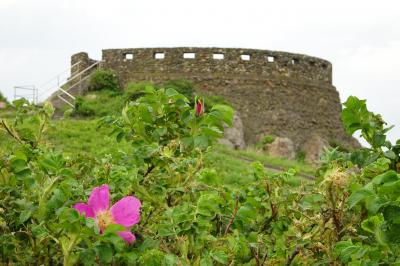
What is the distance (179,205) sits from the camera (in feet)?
5.90

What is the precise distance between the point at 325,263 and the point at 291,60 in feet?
72.5

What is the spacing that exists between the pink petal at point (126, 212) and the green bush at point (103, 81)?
2102 centimetres

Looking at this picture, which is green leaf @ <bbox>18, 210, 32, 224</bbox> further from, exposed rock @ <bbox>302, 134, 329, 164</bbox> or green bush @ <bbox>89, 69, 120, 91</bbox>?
green bush @ <bbox>89, 69, 120, 91</bbox>

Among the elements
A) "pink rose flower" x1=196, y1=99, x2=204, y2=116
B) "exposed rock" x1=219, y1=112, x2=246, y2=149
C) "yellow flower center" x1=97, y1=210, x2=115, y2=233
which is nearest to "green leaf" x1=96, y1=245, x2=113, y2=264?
"yellow flower center" x1=97, y1=210, x2=115, y2=233

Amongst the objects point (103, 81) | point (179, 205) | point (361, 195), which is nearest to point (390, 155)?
point (361, 195)

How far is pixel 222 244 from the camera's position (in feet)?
5.72

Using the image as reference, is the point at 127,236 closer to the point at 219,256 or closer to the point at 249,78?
the point at 219,256

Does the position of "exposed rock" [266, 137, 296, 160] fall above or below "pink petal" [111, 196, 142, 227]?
below

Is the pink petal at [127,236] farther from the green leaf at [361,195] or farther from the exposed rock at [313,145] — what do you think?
the exposed rock at [313,145]

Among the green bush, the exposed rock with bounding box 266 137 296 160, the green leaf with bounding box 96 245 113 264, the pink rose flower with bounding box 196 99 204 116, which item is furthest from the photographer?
the green bush

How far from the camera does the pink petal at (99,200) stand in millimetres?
A: 1514

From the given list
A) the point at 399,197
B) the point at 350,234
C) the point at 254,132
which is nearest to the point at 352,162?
the point at 350,234

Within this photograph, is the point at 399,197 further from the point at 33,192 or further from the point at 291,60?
the point at 291,60

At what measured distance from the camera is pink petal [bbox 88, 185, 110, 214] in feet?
4.97
